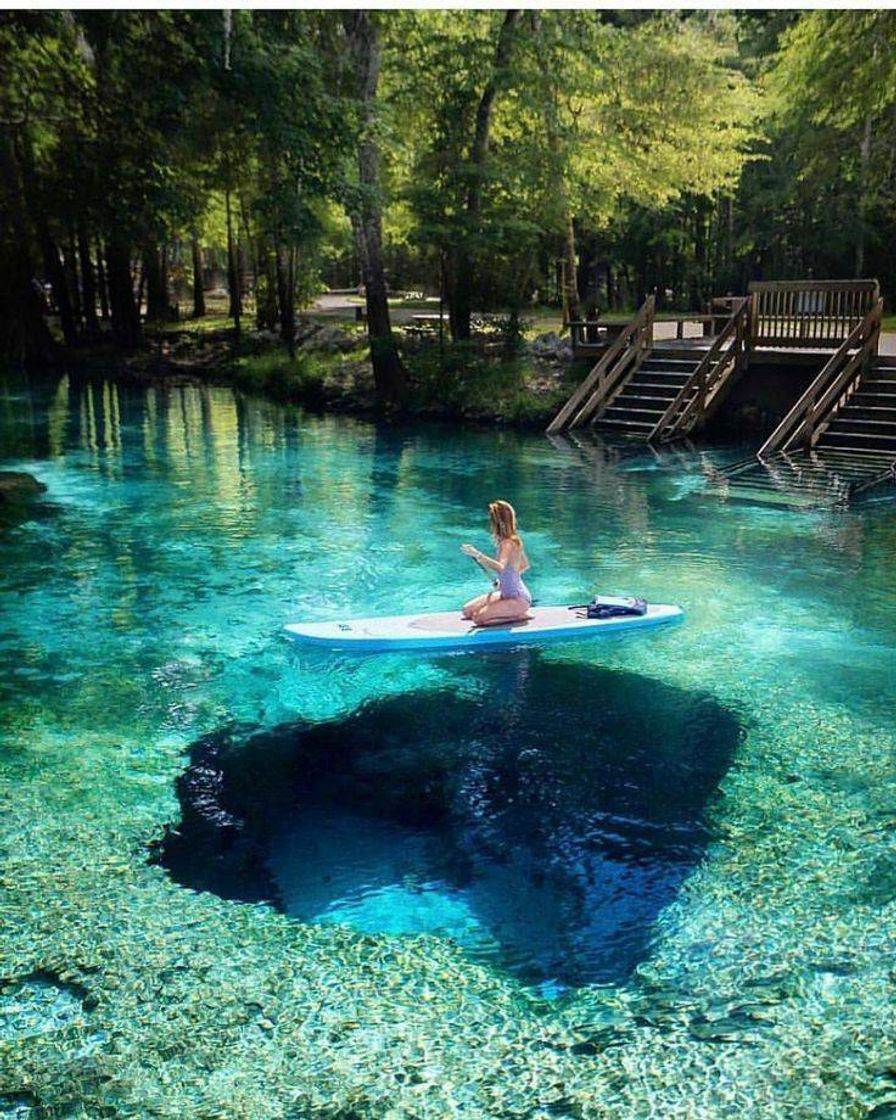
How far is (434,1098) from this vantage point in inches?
188

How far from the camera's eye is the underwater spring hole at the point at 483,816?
608cm

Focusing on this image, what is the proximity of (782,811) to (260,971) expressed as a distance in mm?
3523

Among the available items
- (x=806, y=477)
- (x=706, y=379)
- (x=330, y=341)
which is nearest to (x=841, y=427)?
(x=806, y=477)

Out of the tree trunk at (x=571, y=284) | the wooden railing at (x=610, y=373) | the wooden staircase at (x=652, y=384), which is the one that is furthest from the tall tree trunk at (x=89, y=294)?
the wooden staircase at (x=652, y=384)

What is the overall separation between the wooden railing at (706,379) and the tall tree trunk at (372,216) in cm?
732

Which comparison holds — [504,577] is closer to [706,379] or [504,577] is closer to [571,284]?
[706,379]

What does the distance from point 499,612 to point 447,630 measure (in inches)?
20.2

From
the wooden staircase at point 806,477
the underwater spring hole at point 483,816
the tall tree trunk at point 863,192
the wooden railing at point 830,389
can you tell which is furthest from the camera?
the tall tree trunk at point 863,192

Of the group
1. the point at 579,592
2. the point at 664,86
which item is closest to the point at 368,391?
the point at 664,86

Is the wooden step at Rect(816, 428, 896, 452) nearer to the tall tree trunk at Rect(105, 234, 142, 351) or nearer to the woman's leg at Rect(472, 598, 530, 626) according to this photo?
the woman's leg at Rect(472, 598, 530, 626)

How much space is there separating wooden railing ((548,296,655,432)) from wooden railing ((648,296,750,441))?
5.86ft

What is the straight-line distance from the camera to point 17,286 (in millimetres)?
34094

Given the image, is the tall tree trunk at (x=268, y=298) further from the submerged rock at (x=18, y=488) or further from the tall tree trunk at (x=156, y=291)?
the submerged rock at (x=18, y=488)

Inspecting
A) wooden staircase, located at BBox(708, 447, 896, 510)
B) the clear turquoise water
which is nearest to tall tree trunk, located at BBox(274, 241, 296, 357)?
wooden staircase, located at BBox(708, 447, 896, 510)
